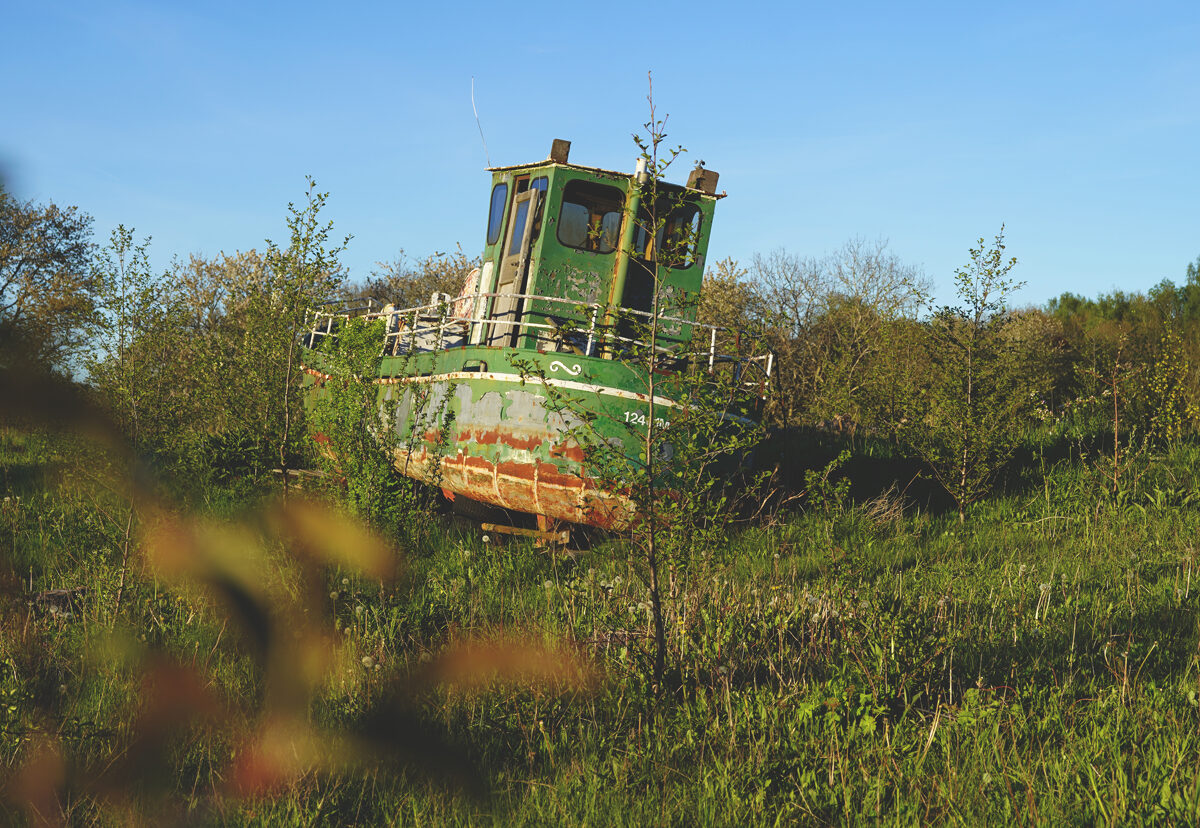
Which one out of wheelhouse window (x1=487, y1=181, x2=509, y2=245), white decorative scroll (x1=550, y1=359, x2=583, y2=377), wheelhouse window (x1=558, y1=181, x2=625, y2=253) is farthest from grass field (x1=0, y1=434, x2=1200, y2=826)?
wheelhouse window (x1=487, y1=181, x2=509, y2=245)

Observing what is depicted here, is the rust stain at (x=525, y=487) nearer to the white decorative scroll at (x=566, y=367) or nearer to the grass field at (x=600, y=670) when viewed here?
the grass field at (x=600, y=670)

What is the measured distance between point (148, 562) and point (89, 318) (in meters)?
0.21

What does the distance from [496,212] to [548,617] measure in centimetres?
860

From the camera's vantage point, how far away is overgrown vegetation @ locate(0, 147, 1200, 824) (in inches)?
24.8

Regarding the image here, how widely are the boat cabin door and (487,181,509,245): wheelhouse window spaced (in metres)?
0.29

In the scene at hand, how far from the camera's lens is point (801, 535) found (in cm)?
1062

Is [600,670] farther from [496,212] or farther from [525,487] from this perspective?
[496,212]

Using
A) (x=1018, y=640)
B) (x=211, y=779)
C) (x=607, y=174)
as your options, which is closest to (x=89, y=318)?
(x=211, y=779)

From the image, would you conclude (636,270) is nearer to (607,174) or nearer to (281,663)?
(607,174)

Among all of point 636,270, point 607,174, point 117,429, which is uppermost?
point 607,174

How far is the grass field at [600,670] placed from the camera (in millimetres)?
636

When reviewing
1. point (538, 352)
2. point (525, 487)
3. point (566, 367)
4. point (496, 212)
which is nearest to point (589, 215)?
point (496, 212)

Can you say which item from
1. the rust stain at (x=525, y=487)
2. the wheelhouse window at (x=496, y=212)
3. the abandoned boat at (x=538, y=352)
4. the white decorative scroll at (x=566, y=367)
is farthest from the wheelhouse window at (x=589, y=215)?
the rust stain at (x=525, y=487)

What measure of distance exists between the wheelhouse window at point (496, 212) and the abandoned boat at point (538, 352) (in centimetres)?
3
